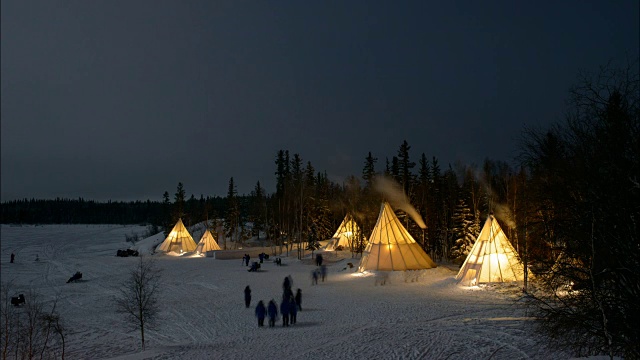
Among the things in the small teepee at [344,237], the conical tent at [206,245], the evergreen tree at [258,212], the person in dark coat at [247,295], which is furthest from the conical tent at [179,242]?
the person in dark coat at [247,295]

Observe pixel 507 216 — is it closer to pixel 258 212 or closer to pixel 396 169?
pixel 396 169

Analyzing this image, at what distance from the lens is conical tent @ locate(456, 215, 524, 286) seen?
23797mm

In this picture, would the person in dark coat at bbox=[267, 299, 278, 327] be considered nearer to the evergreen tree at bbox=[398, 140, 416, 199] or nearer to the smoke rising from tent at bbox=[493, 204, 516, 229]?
the smoke rising from tent at bbox=[493, 204, 516, 229]

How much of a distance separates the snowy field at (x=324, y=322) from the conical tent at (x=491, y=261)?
1.25m

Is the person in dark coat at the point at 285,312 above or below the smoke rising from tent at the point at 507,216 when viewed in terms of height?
below

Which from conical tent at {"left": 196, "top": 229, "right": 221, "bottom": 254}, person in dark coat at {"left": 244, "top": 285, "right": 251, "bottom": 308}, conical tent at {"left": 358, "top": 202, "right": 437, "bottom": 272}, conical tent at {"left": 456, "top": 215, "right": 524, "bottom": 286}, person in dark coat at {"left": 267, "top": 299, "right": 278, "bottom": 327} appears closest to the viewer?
person in dark coat at {"left": 267, "top": 299, "right": 278, "bottom": 327}

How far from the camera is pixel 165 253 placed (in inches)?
2183

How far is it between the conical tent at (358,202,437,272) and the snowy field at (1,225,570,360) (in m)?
1.13

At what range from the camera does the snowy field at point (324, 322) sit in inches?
482

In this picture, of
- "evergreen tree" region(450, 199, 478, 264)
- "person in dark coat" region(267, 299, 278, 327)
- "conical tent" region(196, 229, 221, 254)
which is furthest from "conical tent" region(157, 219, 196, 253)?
"person in dark coat" region(267, 299, 278, 327)

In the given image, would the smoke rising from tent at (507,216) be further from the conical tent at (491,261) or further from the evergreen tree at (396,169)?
the evergreen tree at (396,169)

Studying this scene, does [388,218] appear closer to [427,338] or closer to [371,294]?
[371,294]

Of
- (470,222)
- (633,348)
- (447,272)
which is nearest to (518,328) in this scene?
(633,348)

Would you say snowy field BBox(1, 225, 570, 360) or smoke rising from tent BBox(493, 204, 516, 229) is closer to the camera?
snowy field BBox(1, 225, 570, 360)
